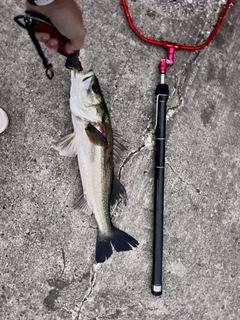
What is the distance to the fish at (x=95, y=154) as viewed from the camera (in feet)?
A: 6.95

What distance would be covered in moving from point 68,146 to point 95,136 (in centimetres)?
22

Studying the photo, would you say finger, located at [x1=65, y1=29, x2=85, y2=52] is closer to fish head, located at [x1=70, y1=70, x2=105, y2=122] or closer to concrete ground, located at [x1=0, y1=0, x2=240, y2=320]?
fish head, located at [x1=70, y1=70, x2=105, y2=122]

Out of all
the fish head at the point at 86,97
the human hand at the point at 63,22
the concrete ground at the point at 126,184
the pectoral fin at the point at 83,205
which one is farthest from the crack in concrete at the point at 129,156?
the human hand at the point at 63,22

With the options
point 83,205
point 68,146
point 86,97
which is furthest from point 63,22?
point 83,205

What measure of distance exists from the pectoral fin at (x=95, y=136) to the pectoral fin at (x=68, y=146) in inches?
5.9

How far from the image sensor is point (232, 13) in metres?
2.65

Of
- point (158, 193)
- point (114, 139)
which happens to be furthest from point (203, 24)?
point (158, 193)

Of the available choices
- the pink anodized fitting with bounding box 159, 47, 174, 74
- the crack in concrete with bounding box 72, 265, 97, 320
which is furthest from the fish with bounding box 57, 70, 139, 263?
the pink anodized fitting with bounding box 159, 47, 174, 74

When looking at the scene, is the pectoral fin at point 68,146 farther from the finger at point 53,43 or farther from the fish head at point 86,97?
the finger at point 53,43

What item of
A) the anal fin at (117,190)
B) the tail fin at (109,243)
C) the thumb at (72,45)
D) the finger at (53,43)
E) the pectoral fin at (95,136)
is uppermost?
the finger at (53,43)

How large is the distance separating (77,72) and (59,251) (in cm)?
109

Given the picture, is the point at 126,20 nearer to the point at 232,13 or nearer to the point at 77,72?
the point at 77,72

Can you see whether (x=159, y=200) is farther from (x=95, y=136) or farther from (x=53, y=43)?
(x=53, y=43)

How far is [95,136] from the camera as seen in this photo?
2148mm
